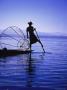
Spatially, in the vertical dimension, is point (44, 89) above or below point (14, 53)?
below

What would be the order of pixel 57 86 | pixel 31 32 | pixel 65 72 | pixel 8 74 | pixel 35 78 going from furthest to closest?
pixel 31 32 → pixel 65 72 → pixel 8 74 → pixel 35 78 → pixel 57 86

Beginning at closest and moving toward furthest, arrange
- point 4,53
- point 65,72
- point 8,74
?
point 8,74 < point 65,72 < point 4,53

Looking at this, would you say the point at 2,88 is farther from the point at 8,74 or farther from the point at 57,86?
the point at 8,74

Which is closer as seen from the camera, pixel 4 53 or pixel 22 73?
pixel 22 73

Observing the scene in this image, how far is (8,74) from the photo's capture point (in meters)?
14.0

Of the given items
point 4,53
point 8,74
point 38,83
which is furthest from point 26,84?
point 4,53

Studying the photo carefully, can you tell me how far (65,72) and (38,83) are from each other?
348 cm

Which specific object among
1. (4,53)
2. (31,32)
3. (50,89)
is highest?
(31,32)

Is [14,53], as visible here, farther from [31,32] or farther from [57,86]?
[57,86]

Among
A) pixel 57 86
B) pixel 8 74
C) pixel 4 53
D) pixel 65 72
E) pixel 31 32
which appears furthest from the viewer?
pixel 31 32

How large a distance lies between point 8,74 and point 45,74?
1.64 m

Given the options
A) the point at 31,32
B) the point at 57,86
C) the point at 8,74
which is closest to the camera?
the point at 57,86

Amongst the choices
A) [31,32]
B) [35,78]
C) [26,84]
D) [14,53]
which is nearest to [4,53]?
[14,53]

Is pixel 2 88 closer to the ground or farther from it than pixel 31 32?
closer to the ground
